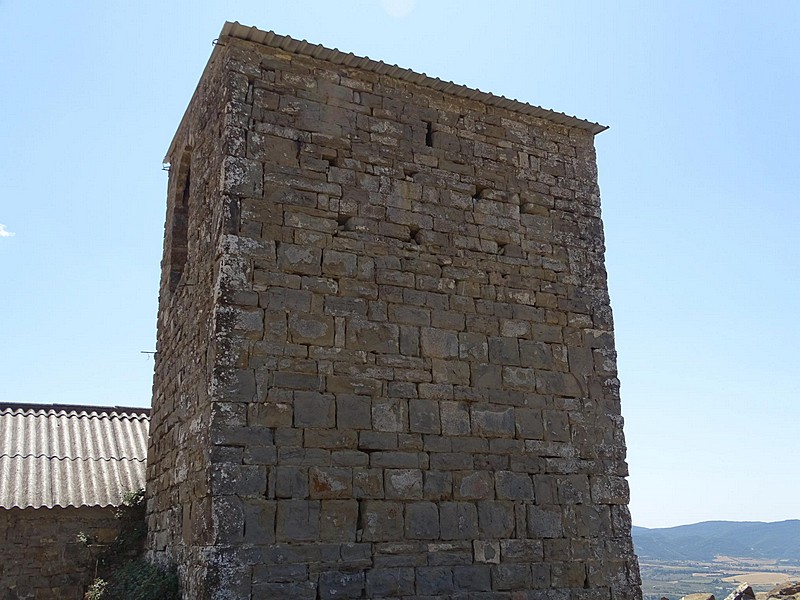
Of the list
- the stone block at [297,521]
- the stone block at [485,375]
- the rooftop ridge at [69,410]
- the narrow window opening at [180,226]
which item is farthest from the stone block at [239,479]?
the rooftop ridge at [69,410]

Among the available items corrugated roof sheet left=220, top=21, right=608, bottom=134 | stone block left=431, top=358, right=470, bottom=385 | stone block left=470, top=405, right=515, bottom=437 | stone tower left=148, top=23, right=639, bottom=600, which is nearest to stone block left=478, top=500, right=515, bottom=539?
stone tower left=148, top=23, right=639, bottom=600

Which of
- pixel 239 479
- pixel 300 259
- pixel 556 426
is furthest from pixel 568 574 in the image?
pixel 300 259

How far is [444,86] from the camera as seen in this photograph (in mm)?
7129

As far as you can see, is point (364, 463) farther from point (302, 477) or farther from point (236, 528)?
point (236, 528)

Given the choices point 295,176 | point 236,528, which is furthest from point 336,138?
point 236,528

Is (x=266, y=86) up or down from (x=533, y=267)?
up

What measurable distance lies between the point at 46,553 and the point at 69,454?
1.33 m

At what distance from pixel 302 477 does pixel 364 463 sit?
0.50m

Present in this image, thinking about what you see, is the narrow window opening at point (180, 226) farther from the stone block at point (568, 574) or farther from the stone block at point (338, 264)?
the stone block at point (568, 574)

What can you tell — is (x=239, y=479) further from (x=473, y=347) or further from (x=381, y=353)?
(x=473, y=347)

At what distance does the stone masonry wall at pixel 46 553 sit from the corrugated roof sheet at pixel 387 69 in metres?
4.91

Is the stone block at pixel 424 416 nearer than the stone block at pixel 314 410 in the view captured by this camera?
No

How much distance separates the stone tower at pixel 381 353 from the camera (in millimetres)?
5547

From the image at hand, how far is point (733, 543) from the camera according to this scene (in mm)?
131500
